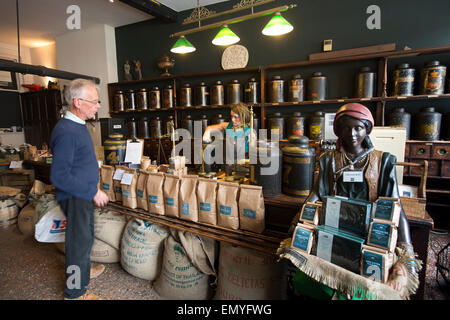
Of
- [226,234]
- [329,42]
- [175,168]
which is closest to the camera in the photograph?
[226,234]

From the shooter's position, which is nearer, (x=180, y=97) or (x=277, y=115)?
(x=277, y=115)

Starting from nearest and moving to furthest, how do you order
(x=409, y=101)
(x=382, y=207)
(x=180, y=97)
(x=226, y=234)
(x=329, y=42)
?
(x=382, y=207) < (x=226, y=234) < (x=409, y=101) < (x=329, y=42) < (x=180, y=97)

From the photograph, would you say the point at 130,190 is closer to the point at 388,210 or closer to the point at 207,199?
the point at 207,199

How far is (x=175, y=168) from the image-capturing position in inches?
77.4

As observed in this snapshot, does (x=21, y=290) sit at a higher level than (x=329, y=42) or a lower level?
lower

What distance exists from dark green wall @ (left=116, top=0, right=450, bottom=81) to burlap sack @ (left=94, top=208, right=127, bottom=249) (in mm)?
3300

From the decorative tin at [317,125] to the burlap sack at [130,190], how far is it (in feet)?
8.61

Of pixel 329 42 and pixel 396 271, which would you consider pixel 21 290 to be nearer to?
pixel 396 271

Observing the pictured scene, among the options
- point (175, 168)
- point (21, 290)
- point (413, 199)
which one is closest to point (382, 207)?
point (413, 199)

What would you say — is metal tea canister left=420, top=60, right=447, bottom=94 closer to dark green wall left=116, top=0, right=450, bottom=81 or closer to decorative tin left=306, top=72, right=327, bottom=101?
dark green wall left=116, top=0, right=450, bottom=81

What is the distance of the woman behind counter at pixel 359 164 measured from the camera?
46.6 inches

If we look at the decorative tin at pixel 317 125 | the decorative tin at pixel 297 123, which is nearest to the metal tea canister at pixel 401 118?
the decorative tin at pixel 317 125

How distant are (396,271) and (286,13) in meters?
4.12

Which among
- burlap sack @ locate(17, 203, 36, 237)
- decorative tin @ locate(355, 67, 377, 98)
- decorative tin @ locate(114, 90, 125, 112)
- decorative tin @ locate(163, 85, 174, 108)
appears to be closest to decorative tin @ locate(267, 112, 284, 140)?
decorative tin @ locate(355, 67, 377, 98)
